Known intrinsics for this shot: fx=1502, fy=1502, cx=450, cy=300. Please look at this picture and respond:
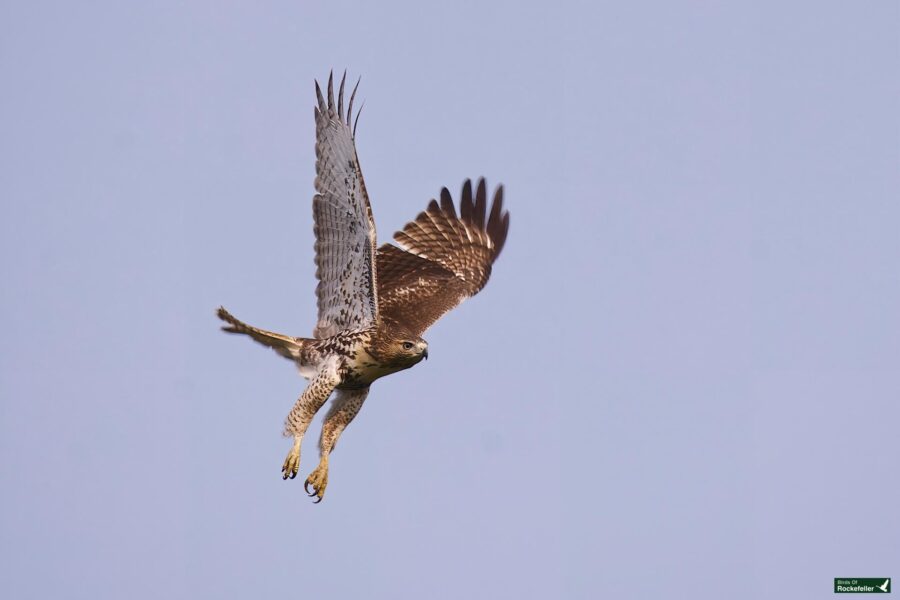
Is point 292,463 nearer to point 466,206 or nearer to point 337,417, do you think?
point 337,417

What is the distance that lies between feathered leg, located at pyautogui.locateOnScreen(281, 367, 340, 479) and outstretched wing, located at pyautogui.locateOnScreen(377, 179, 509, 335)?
4.44 ft

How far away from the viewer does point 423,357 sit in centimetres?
1443

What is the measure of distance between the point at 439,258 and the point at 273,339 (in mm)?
3431

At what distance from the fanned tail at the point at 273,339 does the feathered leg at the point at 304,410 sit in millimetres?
403

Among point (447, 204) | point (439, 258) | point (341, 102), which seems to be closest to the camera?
point (341, 102)

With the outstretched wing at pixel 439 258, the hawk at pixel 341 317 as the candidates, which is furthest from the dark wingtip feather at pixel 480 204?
the hawk at pixel 341 317

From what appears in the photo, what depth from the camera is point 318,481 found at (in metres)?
14.9

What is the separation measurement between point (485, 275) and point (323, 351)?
3.35 meters

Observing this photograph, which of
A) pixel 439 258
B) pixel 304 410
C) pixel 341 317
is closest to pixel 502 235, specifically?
pixel 439 258

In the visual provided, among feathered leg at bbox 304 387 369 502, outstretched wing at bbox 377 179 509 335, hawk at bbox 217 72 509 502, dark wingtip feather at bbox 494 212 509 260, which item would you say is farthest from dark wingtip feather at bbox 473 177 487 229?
feathered leg at bbox 304 387 369 502

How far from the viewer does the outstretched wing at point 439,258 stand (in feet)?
53.7

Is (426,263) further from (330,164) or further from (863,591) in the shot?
(863,591)

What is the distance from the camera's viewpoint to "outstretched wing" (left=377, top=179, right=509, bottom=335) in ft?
53.7

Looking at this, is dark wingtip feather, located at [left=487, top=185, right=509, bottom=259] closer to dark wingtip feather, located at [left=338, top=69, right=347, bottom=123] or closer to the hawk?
the hawk
